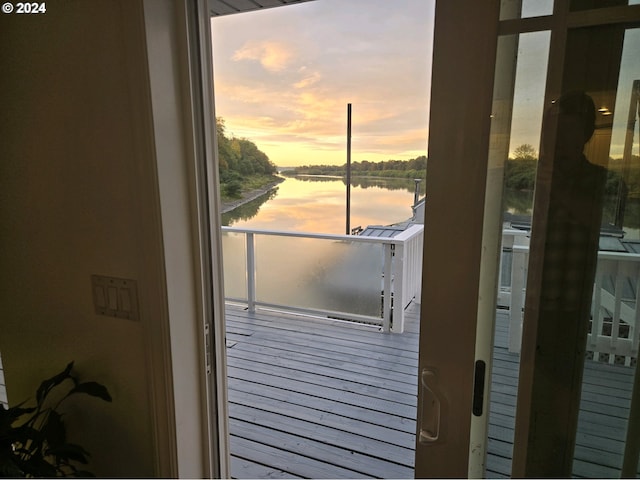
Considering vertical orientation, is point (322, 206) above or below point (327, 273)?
above

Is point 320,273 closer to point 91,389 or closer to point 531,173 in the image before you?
point 91,389

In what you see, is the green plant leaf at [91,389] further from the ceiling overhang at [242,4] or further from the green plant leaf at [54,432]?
the ceiling overhang at [242,4]

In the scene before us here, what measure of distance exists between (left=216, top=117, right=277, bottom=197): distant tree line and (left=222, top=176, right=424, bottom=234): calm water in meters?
0.26

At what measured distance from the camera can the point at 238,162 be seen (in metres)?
4.07

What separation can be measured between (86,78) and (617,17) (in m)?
1.26

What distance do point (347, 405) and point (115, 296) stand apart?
1868mm

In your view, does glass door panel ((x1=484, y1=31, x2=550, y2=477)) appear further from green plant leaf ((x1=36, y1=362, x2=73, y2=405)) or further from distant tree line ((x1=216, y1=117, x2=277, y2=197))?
distant tree line ((x1=216, y1=117, x2=277, y2=197))

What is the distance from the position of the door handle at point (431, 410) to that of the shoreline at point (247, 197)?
3495mm

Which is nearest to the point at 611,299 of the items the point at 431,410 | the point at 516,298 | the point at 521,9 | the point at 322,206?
the point at 516,298

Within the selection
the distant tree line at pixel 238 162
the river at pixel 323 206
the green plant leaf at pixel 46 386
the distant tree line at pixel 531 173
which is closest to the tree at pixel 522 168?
the distant tree line at pixel 531 173

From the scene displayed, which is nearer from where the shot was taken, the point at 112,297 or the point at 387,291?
the point at 112,297

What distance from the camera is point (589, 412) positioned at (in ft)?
2.45

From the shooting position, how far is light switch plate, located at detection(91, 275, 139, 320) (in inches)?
44.4

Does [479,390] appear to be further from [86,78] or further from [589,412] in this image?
[86,78]
